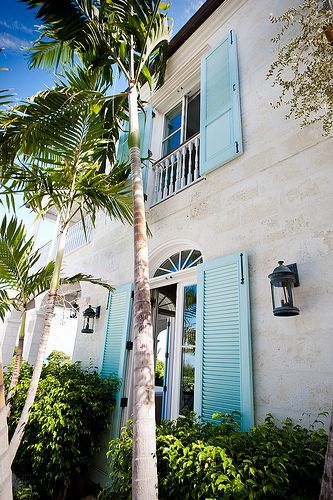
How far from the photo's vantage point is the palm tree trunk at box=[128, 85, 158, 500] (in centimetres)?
142

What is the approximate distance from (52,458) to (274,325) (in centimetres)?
286

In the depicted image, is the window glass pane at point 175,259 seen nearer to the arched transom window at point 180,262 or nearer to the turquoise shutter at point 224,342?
the arched transom window at point 180,262

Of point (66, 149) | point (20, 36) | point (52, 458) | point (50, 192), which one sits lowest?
point (52, 458)

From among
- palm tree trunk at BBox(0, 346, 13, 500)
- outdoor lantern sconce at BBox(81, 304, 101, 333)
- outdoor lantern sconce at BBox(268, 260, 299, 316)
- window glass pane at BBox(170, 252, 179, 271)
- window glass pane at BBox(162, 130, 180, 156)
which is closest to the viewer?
palm tree trunk at BBox(0, 346, 13, 500)

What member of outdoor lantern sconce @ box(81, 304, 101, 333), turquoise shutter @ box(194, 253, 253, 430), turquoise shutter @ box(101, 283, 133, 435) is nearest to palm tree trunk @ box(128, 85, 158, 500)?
turquoise shutter @ box(194, 253, 253, 430)

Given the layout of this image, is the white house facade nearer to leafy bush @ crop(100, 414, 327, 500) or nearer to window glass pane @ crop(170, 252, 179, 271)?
window glass pane @ crop(170, 252, 179, 271)

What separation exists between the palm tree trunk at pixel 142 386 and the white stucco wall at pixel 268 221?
1.42 m

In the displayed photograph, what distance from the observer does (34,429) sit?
11.3 ft

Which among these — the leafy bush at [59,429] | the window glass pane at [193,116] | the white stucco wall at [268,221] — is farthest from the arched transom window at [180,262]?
the window glass pane at [193,116]

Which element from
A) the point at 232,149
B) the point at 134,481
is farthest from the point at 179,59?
the point at 134,481

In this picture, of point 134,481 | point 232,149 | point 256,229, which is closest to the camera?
point 134,481

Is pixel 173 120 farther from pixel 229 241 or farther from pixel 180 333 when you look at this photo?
pixel 180 333

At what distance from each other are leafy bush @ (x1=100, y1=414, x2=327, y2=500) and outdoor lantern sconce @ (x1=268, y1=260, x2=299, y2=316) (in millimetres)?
869

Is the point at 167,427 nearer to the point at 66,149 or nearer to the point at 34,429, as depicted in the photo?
the point at 34,429
